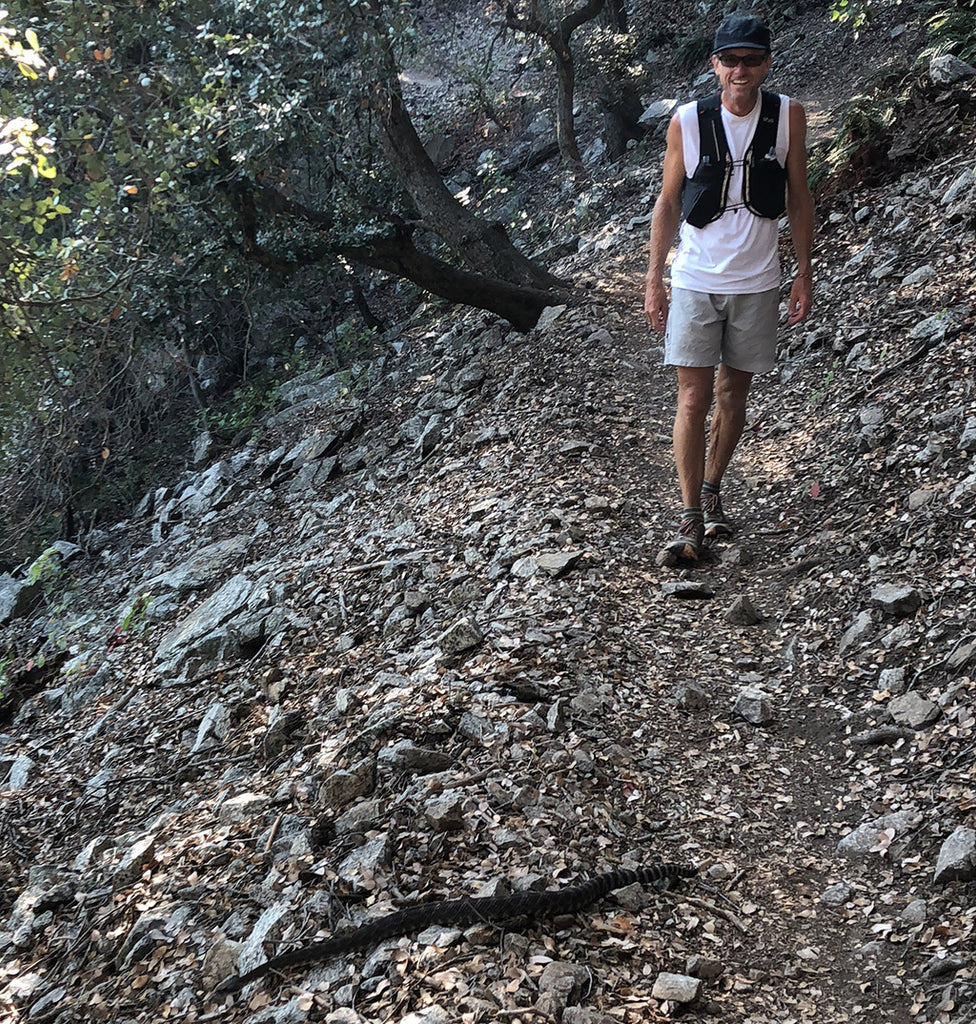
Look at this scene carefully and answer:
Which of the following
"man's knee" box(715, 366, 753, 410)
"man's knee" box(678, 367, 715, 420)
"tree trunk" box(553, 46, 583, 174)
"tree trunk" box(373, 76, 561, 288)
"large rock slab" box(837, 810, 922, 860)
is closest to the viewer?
"large rock slab" box(837, 810, 922, 860)

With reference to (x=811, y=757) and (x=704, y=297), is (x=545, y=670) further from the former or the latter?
(x=704, y=297)

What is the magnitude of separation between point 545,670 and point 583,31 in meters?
14.0

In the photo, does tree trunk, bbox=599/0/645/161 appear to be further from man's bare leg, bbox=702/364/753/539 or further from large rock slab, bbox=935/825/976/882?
large rock slab, bbox=935/825/976/882

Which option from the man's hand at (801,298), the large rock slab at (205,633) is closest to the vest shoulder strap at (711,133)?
the man's hand at (801,298)

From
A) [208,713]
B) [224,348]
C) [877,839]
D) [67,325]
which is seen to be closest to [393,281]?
[224,348]

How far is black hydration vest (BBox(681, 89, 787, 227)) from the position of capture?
3.76 m

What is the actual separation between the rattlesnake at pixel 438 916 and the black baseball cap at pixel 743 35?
3048mm

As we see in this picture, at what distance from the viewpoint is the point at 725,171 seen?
12.5 ft

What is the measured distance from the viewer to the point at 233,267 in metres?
9.30

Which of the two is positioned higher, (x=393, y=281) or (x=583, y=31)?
(x=583, y=31)

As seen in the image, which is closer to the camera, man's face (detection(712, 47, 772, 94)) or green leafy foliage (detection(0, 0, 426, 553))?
man's face (detection(712, 47, 772, 94))

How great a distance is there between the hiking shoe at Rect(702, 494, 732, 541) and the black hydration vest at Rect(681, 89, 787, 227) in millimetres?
1320

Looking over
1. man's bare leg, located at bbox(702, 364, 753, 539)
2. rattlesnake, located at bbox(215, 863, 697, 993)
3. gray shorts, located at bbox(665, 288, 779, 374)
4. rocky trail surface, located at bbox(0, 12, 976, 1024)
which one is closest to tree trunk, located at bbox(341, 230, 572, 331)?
rocky trail surface, located at bbox(0, 12, 976, 1024)

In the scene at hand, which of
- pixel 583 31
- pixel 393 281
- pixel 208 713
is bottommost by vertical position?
pixel 208 713
